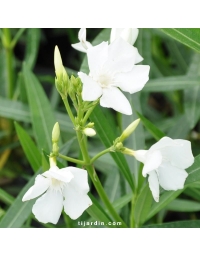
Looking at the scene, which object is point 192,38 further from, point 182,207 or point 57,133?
point 182,207

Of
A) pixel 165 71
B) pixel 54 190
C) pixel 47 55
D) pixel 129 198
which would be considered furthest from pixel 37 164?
pixel 47 55

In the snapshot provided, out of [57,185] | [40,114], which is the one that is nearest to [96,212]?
[57,185]

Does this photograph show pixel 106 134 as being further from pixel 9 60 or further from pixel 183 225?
pixel 9 60

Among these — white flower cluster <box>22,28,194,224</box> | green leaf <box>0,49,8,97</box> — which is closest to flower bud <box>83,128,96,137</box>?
white flower cluster <box>22,28,194,224</box>

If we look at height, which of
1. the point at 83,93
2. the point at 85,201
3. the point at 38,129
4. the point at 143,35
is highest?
the point at 143,35

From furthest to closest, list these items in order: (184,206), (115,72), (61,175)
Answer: (184,206) → (115,72) → (61,175)
